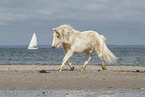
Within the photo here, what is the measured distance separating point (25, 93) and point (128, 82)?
4.28 meters

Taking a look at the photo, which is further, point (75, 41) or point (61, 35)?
point (75, 41)

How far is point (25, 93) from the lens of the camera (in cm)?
831

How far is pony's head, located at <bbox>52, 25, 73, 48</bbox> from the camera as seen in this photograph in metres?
14.5

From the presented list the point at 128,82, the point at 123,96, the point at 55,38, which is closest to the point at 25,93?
the point at 123,96

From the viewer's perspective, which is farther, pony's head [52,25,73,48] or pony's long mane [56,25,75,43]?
pony's long mane [56,25,75,43]

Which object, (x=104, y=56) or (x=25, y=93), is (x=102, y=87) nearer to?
(x=25, y=93)

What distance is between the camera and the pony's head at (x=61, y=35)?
14.5 meters

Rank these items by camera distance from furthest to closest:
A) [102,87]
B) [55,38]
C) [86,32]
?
[86,32] < [55,38] < [102,87]

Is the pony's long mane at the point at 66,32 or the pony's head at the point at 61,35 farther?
the pony's long mane at the point at 66,32

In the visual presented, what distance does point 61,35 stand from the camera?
14586mm

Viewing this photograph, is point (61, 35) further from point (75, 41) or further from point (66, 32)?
point (75, 41)

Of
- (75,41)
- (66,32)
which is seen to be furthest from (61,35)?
(75,41)

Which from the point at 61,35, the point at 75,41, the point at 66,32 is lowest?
the point at 75,41

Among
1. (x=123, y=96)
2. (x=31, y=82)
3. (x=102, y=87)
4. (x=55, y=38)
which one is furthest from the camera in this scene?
(x=55, y=38)
